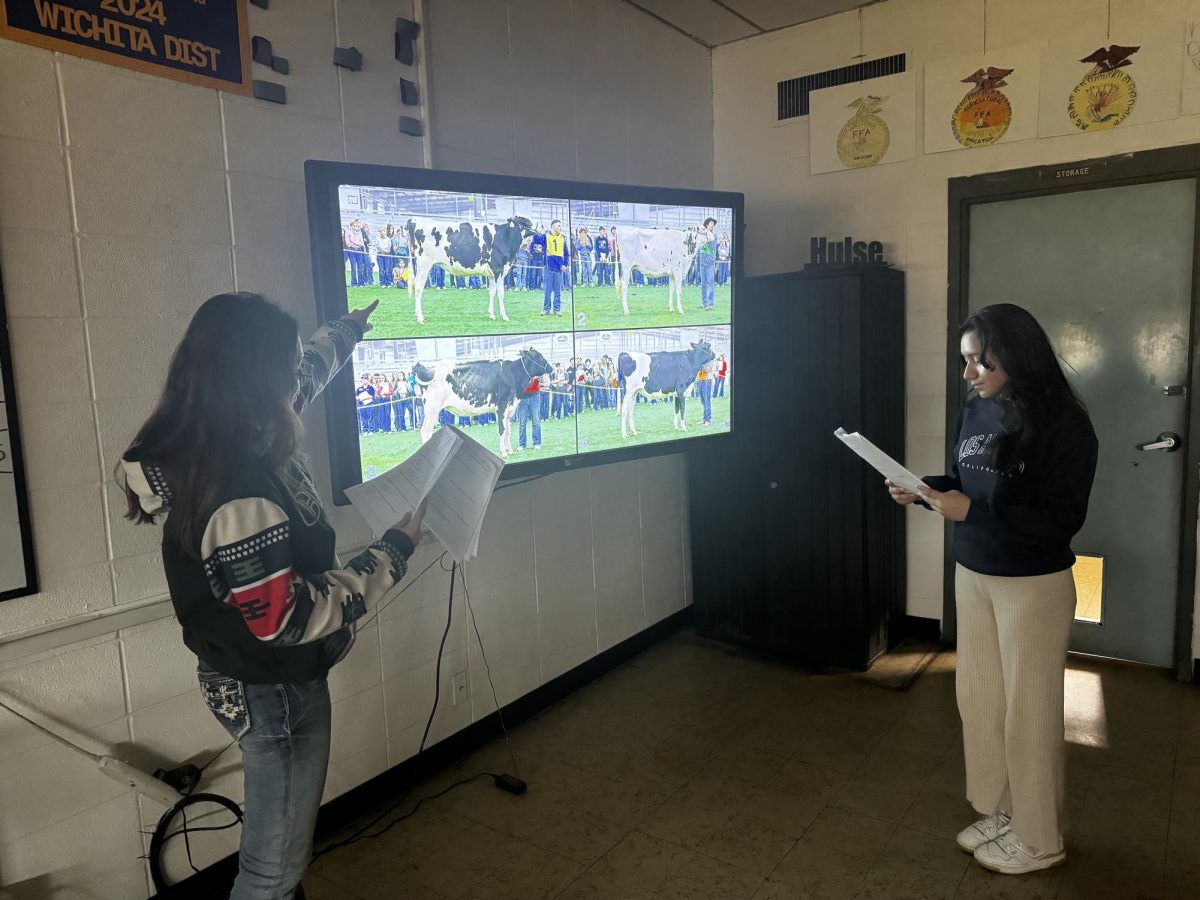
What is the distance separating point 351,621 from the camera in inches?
61.8

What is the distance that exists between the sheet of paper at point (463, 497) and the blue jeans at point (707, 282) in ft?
4.92

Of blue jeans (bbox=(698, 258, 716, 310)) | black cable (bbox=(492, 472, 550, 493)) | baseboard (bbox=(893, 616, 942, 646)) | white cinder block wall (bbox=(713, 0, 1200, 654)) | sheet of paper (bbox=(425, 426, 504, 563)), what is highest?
white cinder block wall (bbox=(713, 0, 1200, 654))

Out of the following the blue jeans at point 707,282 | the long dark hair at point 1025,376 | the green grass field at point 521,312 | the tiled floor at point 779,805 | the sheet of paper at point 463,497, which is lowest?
the tiled floor at point 779,805

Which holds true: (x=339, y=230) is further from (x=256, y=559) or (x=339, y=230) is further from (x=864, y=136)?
(x=864, y=136)

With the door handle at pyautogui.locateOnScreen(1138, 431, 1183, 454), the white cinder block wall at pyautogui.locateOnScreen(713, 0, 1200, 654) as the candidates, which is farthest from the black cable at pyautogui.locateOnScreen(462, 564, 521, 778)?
the door handle at pyautogui.locateOnScreen(1138, 431, 1183, 454)

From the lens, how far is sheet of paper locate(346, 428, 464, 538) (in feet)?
6.01

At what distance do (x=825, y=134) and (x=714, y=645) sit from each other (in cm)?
239

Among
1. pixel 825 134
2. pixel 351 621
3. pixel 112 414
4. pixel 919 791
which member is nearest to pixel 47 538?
pixel 112 414

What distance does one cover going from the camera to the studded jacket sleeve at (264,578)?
1408mm

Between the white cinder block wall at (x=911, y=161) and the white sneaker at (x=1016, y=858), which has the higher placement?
the white cinder block wall at (x=911, y=161)

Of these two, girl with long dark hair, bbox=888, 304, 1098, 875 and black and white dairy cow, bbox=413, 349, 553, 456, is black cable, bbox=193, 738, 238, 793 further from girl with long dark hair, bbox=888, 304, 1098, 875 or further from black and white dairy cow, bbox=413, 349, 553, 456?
girl with long dark hair, bbox=888, 304, 1098, 875

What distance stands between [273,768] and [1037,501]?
1.82 m

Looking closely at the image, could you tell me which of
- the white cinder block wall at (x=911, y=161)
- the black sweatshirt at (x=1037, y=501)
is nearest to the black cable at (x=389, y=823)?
the black sweatshirt at (x=1037, y=501)

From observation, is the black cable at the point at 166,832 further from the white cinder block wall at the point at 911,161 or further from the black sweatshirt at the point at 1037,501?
the white cinder block wall at the point at 911,161
